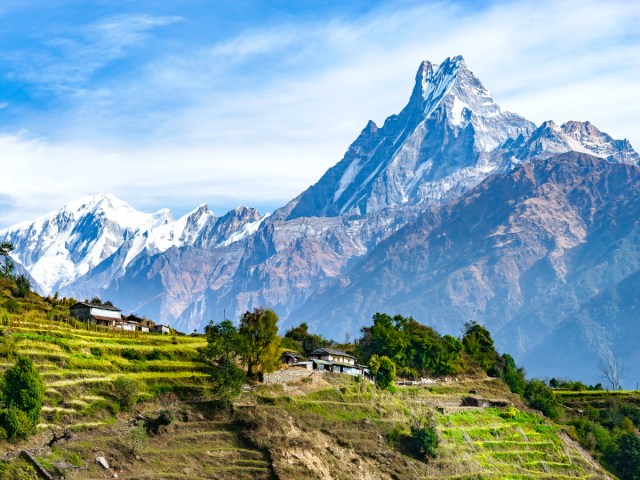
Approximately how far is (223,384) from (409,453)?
2648cm

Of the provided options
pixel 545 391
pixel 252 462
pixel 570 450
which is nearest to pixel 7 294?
pixel 252 462

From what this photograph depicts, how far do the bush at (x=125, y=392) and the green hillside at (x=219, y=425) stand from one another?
58 centimetres

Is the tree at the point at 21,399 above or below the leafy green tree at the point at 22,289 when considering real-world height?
below

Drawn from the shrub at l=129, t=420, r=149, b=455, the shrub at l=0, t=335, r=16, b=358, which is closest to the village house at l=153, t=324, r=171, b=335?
the shrub at l=0, t=335, r=16, b=358

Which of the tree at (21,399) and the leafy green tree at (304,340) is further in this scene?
the leafy green tree at (304,340)

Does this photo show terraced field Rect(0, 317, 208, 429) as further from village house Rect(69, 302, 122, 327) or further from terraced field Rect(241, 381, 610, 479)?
village house Rect(69, 302, 122, 327)

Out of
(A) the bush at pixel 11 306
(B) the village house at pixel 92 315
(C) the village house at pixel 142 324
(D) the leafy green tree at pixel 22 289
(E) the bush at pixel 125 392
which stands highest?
(D) the leafy green tree at pixel 22 289

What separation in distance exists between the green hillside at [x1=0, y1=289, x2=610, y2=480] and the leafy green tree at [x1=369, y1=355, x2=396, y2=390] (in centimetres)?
238

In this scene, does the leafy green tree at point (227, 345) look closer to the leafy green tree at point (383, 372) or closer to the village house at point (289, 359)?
the village house at point (289, 359)

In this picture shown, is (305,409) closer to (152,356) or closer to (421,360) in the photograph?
(152,356)

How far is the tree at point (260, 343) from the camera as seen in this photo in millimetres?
122625

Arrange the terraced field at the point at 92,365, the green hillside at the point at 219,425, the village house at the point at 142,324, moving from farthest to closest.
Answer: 1. the village house at the point at 142,324
2. the terraced field at the point at 92,365
3. the green hillside at the point at 219,425

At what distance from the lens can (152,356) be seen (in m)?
120

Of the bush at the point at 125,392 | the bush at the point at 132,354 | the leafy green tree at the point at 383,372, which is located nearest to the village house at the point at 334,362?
the leafy green tree at the point at 383,372
